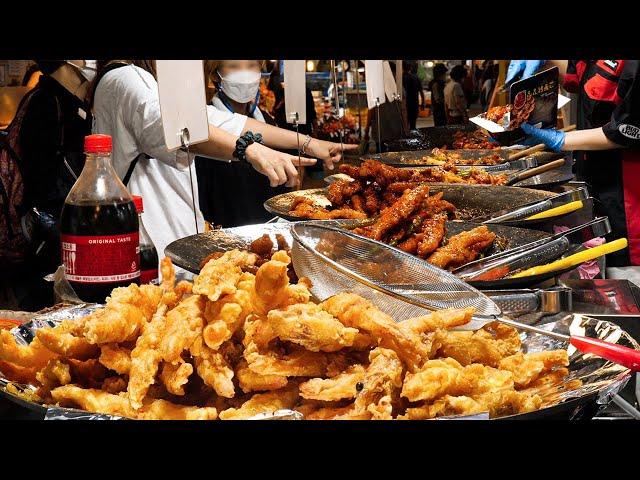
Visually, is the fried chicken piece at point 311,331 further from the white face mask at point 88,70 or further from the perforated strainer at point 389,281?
the white face mask at point 88,70

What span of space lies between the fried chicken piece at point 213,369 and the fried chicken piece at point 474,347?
0.96 feet

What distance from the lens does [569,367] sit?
3.47 feet

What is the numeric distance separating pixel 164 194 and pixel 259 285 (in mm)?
1964

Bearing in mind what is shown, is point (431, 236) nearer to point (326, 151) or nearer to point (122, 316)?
point (122, 316)

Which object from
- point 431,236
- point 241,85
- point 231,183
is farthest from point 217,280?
point 241,85

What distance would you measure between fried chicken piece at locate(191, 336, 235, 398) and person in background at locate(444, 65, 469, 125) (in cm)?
432

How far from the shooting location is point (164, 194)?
113 inches

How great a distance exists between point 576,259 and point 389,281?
499 mm

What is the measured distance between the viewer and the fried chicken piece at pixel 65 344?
0.96 metres

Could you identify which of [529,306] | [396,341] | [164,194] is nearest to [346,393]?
[396,341]

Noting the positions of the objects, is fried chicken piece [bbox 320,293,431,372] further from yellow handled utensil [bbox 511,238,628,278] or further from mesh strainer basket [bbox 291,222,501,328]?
yellow handled utensil [bbox 511,238,628,278]

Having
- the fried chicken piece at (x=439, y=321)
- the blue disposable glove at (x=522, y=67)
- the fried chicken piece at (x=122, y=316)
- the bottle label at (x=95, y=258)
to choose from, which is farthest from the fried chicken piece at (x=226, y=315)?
the blue disposable glove at (x=522, y=67)
